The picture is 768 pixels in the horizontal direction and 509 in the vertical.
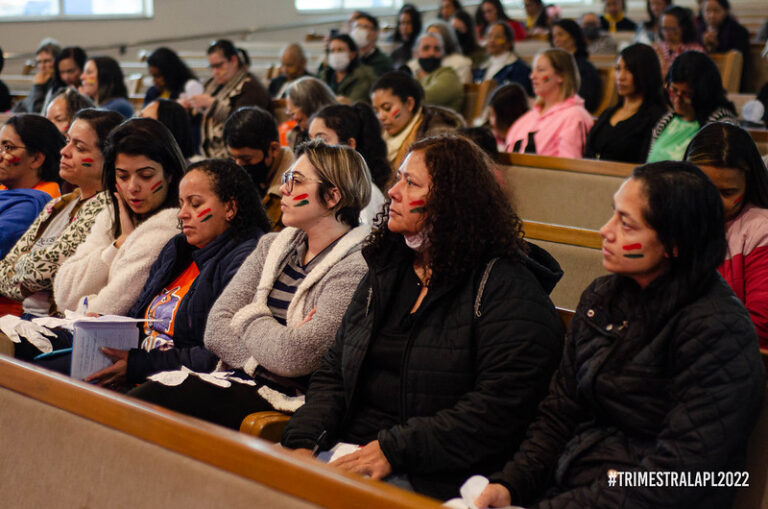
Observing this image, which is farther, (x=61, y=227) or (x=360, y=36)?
(x=360, y=36)

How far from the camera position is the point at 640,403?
1290 millimetres

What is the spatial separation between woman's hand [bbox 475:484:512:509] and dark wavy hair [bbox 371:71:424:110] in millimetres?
2470

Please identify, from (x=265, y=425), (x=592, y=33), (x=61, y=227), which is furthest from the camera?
(x=592, y=33)

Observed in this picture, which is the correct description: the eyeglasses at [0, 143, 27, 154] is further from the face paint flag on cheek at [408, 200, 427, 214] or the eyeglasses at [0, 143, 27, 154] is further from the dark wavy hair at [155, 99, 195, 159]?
the face paint flag on cheek at [408, 200, 427, 214]

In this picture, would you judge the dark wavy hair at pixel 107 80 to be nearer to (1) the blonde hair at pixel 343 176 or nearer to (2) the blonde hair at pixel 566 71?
(2) the blonde hair at pixel 566 71

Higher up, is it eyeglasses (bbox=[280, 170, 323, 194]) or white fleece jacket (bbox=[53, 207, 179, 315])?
eyeglasses (bbox=[280, 170, 323, 194])

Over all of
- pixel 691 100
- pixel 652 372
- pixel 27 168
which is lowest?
pixel 652 372

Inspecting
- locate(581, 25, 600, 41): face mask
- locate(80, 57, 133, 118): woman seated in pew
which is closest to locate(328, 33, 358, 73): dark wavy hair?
locate(80, 57, 133, 118): woman seated in pew

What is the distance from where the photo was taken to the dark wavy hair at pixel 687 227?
4.17 ft

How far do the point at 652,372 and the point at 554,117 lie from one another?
8.28ft

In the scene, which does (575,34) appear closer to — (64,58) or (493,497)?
(64,58)

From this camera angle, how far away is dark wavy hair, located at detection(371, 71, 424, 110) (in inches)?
140

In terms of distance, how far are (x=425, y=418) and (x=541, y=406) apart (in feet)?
0.67

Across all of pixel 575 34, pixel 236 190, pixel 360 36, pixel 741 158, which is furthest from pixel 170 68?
pixel 741 158
